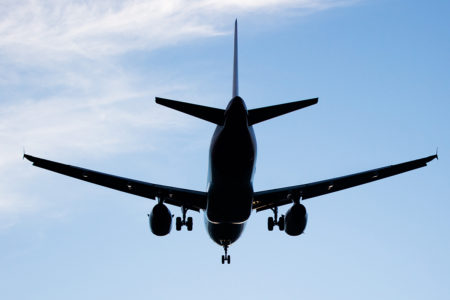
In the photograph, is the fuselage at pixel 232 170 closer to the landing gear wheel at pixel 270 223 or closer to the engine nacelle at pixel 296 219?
the engine nacelle at pixel 296 219

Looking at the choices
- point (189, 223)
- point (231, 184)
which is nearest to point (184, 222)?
point (189, 223)

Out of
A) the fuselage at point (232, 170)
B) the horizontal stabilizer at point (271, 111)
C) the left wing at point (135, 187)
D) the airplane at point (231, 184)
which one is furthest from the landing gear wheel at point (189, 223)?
the horizontal stabilizer at point (271, 111)

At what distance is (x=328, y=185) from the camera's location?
37.4m

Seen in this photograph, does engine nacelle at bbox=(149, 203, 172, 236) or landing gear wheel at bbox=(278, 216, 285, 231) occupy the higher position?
landing gear wheel at bbox=(278, 216, 285, 231)

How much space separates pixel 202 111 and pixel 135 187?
355 inches

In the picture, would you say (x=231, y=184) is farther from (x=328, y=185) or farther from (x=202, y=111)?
(x=328, y=185)

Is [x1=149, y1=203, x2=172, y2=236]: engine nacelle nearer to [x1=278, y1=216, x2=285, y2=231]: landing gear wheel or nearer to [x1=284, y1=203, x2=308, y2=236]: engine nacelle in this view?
[x1=284, y1=203, x2=308, y2=236]: engine nacelle

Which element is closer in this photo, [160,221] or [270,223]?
[160,221]

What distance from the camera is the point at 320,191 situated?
3853cm

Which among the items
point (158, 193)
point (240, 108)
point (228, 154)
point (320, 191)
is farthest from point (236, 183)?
point (320, 191)

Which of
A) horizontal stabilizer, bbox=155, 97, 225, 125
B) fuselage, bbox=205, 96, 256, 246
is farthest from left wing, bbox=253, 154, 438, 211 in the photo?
horizontal stabilizer, bbox=155, 97, 225, 125

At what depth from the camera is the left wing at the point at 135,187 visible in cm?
3388

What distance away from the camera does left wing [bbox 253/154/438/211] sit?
36.0m

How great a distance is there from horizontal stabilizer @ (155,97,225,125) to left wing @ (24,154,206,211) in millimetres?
7692
